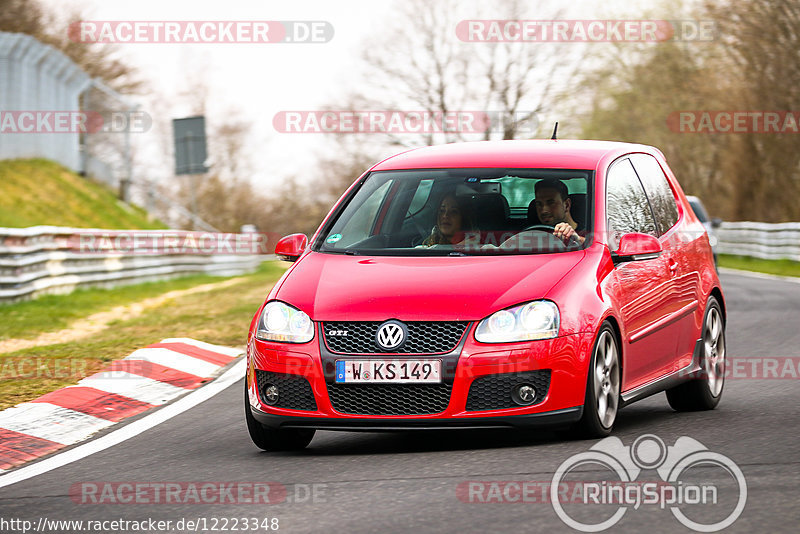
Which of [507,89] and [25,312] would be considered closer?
[25,312]

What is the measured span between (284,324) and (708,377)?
9.81ft

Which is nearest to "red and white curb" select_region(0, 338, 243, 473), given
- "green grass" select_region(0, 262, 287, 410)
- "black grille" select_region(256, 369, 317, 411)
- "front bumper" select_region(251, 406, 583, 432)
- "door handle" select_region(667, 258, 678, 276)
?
"green grass" select_region(0, 262, 287, 410)

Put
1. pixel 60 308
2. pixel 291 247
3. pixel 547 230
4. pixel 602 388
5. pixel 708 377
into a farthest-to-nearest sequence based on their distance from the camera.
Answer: pixel 60 308 → pixel 708 377 → pixel 291 247 → pixel 547 230 → pixel 602 388

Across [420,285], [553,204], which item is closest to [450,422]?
[420,285]

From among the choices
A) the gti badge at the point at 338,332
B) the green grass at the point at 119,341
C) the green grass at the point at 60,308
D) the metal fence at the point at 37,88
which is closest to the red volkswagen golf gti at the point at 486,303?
the gti badge at the point at 338,332

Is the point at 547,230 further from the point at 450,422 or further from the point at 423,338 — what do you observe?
the point at 450,422

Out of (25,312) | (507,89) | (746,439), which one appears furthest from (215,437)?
(507,89)

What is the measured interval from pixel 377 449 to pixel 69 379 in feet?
13.1

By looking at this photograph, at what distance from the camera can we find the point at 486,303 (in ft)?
21.3

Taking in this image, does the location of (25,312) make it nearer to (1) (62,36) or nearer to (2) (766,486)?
(2) (766,486)

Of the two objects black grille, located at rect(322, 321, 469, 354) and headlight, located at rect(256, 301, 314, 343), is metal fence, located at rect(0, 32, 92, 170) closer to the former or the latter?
headlight, located at rect(256, 301, 314, 343)

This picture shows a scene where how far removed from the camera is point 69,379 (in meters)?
10.2

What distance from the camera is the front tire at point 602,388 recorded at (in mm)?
6672

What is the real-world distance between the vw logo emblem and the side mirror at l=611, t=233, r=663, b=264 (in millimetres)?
1434
